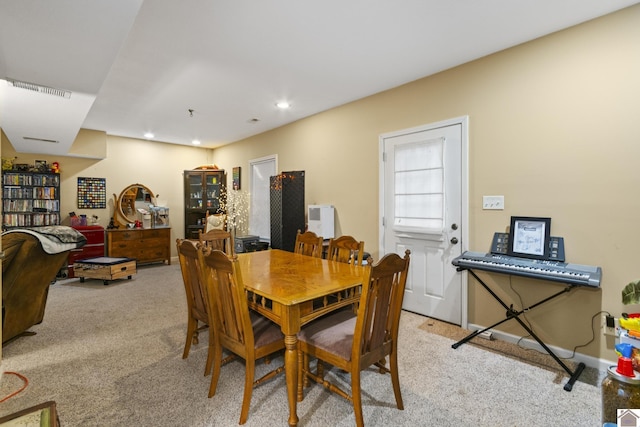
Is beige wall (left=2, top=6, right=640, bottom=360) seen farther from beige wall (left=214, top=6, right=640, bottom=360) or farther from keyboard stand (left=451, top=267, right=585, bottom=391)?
keyboard stand (left=451, top=267, right=585, bottom=391)

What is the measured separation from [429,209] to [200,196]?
506 cm

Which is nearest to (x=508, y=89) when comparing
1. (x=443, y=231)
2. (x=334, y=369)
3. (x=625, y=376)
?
(x=443, y=231)

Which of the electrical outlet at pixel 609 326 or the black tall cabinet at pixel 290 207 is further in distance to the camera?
the black tall cabinet at pixel 290 207

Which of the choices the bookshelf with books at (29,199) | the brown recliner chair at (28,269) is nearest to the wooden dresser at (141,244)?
the bookshelf with books at (29,199)

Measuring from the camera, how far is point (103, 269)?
4.82m

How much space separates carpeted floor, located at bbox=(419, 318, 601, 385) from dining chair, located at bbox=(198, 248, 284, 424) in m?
1.87

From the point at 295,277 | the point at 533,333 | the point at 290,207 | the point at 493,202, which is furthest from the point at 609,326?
the point at 290,207

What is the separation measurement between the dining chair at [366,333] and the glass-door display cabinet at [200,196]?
5176 mm

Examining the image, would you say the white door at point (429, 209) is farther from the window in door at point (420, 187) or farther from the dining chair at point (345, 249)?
the dining chair at point (345, 249)

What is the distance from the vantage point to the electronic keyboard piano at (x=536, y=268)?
2115 mm

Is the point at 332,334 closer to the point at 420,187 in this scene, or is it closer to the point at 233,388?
the point at 233,388

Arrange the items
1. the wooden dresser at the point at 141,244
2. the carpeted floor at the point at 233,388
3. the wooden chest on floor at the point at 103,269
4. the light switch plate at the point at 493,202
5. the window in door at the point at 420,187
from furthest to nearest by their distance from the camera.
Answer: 1. the wooden dresser at the point at 141,244
2. the wooden chest on floor at the point at 103,269
3. the window in door at the point at 420,187
4. the light switch plate at the point at 493,202
5. the carpeted floor at the point at 233,388

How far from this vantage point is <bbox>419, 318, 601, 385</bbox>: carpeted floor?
228cm

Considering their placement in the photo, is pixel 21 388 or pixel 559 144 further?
pixel 559 144
